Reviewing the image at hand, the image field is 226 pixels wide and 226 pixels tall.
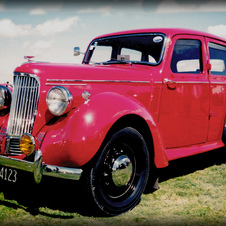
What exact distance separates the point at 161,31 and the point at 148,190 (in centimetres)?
194

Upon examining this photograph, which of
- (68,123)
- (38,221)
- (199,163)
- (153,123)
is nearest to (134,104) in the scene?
(153,123)

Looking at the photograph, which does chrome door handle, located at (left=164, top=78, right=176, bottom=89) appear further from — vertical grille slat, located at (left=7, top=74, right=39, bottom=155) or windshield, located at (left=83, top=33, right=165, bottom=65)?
vertical grille slat, located at (left=7, top=74, right=39, bottom=155)

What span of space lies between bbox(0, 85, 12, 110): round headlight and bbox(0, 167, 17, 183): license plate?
0.75 m

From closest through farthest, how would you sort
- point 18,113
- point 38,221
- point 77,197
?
point 38,221 → point 18,113 → point 77,197

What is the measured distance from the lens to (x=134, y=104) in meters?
2.88

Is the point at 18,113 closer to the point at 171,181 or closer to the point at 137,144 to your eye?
the point at 137,144

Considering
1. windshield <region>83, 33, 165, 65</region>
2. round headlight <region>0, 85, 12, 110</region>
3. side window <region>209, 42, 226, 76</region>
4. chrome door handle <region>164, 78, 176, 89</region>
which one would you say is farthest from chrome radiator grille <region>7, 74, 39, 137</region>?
side window <region>209, 42, 226, 76</region>

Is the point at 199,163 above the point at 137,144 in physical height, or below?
below

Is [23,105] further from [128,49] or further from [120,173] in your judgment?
[128,49]

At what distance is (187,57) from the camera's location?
12.5 feet

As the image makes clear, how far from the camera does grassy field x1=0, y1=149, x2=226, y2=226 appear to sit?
8.77 feet

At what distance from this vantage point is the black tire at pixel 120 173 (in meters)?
2.61

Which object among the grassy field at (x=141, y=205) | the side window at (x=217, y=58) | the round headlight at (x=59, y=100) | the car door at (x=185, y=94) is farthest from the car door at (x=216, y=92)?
the round headlight at (x=59, y=100)

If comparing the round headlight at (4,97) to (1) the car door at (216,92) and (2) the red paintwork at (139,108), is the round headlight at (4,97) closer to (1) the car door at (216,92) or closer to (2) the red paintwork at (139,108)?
(2) the red paintwork at (139,108)
